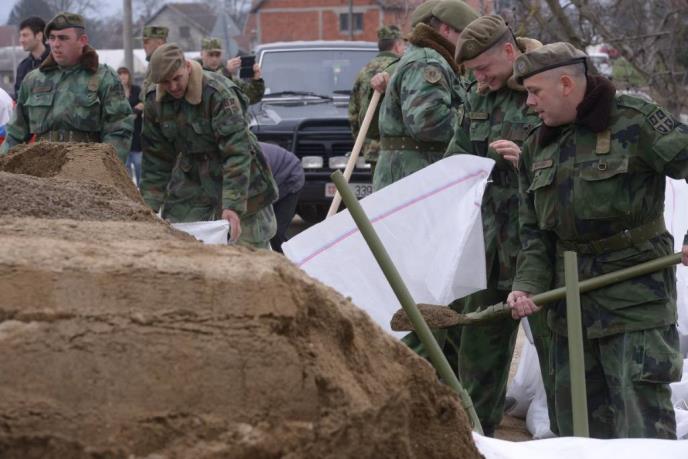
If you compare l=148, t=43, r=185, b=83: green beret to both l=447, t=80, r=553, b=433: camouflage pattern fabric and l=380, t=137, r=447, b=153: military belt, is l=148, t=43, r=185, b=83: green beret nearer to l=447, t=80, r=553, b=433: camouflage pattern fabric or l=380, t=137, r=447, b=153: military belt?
l=380, t=137, r=447, b=153: military belt

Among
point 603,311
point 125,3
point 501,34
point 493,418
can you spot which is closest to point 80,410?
point 603,311

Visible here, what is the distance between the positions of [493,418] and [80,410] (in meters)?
3.89

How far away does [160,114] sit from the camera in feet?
23.2

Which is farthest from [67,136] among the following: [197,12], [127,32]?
[197,12]

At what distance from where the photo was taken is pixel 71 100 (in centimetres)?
767

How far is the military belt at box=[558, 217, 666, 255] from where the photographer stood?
4434 millimetres

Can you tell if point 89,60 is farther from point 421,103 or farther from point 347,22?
point 347,22

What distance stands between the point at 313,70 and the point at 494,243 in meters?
8.23

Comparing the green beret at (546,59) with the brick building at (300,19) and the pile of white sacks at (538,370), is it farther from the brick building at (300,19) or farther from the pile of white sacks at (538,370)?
the brick building at (300,19)

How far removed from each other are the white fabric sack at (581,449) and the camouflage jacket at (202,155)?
13.5 ft

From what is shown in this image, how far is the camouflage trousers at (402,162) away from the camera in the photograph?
683 centimetres

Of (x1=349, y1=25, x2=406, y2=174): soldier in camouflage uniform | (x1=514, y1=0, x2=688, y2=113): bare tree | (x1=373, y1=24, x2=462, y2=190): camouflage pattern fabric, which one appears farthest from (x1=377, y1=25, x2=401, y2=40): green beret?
(x1=373, y1=24, x2=462, y2=190): camouflage pattern fabric

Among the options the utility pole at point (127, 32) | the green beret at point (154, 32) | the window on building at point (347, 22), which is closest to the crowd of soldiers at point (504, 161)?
the green beret at point (154, 32)

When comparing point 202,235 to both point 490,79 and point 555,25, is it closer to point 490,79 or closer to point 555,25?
point 490,79
